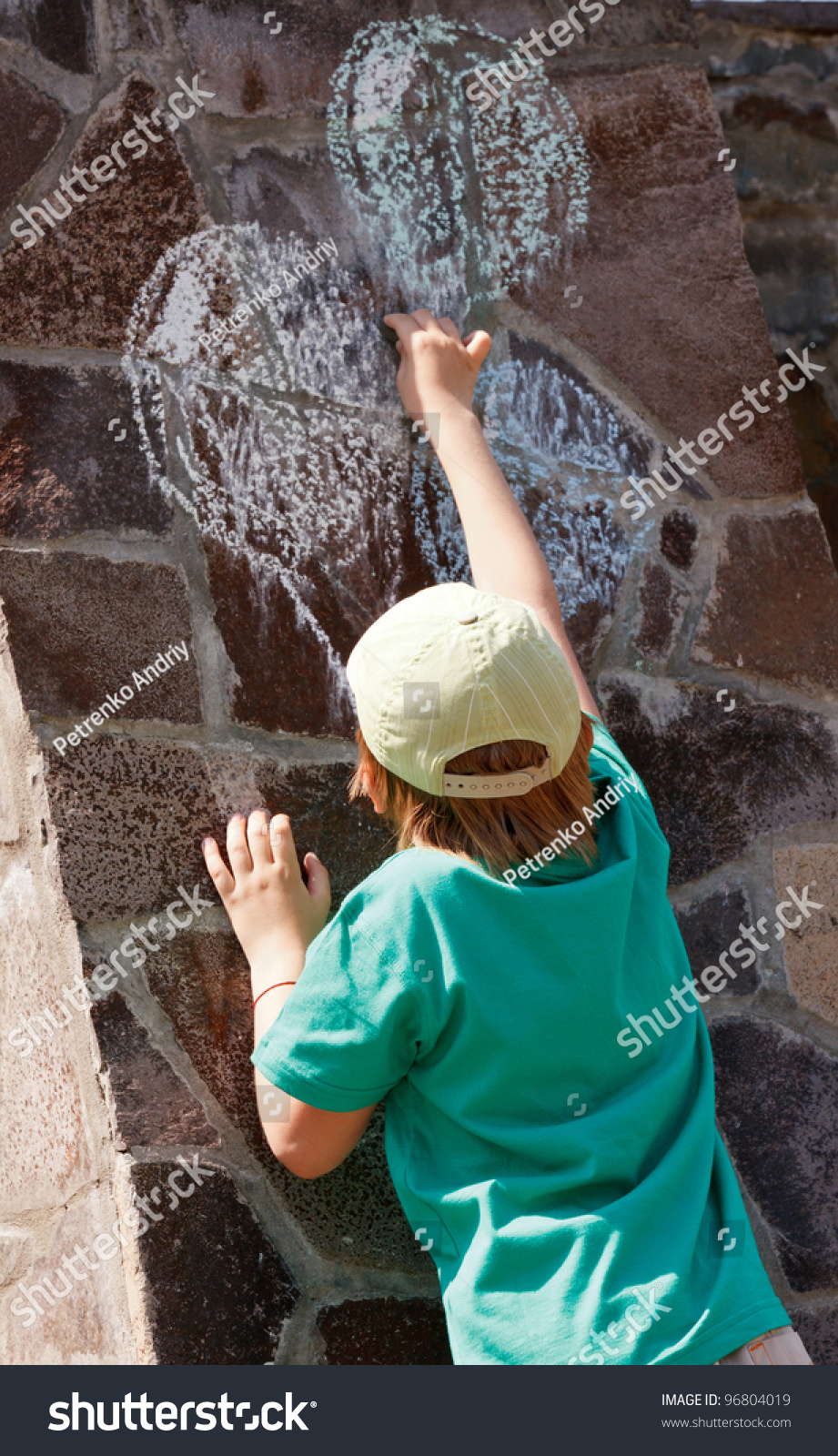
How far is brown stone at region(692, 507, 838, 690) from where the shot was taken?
2.05 metres

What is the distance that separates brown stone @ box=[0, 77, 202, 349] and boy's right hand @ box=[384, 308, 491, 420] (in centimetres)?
36

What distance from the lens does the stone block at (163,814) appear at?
1626 mm

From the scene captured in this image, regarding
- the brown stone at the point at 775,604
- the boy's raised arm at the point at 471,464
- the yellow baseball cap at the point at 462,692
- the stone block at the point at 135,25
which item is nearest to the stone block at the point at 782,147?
the brown stone at the point at 775,604

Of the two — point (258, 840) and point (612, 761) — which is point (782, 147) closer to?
point (612, 761)

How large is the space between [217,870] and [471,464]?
0.73 m

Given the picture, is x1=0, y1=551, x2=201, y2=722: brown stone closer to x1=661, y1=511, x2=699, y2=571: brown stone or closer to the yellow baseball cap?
the yellow baseball cap

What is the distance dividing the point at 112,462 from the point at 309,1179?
1023mm

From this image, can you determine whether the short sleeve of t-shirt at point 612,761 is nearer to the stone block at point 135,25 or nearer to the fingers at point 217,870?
the fingers at point 217,870

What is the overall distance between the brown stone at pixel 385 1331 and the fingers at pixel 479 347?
1.38m

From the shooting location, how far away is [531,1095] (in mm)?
1312

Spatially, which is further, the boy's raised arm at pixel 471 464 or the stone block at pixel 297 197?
the stone block at pixel 297 197

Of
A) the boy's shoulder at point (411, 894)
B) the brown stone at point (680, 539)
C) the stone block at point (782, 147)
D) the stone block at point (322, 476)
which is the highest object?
the stone block at point (782, 147)

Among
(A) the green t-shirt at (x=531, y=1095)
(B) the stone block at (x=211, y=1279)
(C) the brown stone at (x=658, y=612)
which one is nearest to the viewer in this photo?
(A) the green t-shirt at (x=531, y=1095)
